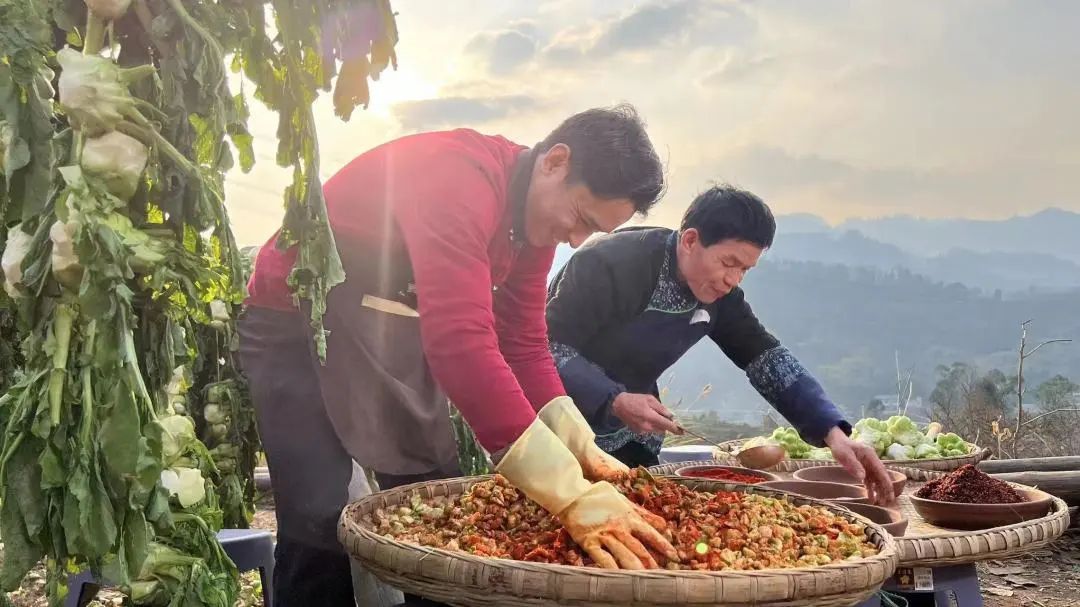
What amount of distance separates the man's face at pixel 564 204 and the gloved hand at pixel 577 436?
1.33 ft

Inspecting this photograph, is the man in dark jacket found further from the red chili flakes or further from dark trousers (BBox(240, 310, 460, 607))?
dark trousers (BBox(240, 310, 460, 607))

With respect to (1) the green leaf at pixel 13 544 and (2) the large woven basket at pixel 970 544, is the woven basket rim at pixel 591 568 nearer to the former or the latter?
(2) the large woven basket at pixel 970 544

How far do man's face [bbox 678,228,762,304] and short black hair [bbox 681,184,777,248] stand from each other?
0.08ft

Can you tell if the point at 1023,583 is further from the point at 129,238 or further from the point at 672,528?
the point at 129,238

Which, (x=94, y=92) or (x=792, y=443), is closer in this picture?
(x=94, y=92)

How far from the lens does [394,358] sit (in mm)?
1971

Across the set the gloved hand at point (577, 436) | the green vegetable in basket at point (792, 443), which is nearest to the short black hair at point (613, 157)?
the gloved hand at point (577, 436)

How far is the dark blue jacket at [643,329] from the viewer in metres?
2.92

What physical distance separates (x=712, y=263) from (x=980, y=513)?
3.60 feet

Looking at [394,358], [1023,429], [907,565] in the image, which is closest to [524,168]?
[394,358]

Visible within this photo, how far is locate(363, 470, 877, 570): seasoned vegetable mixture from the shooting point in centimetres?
142

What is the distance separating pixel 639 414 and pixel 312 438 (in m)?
1.07

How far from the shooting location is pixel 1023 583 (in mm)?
4203

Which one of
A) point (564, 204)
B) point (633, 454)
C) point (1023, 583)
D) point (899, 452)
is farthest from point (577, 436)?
point (1023, 583)
